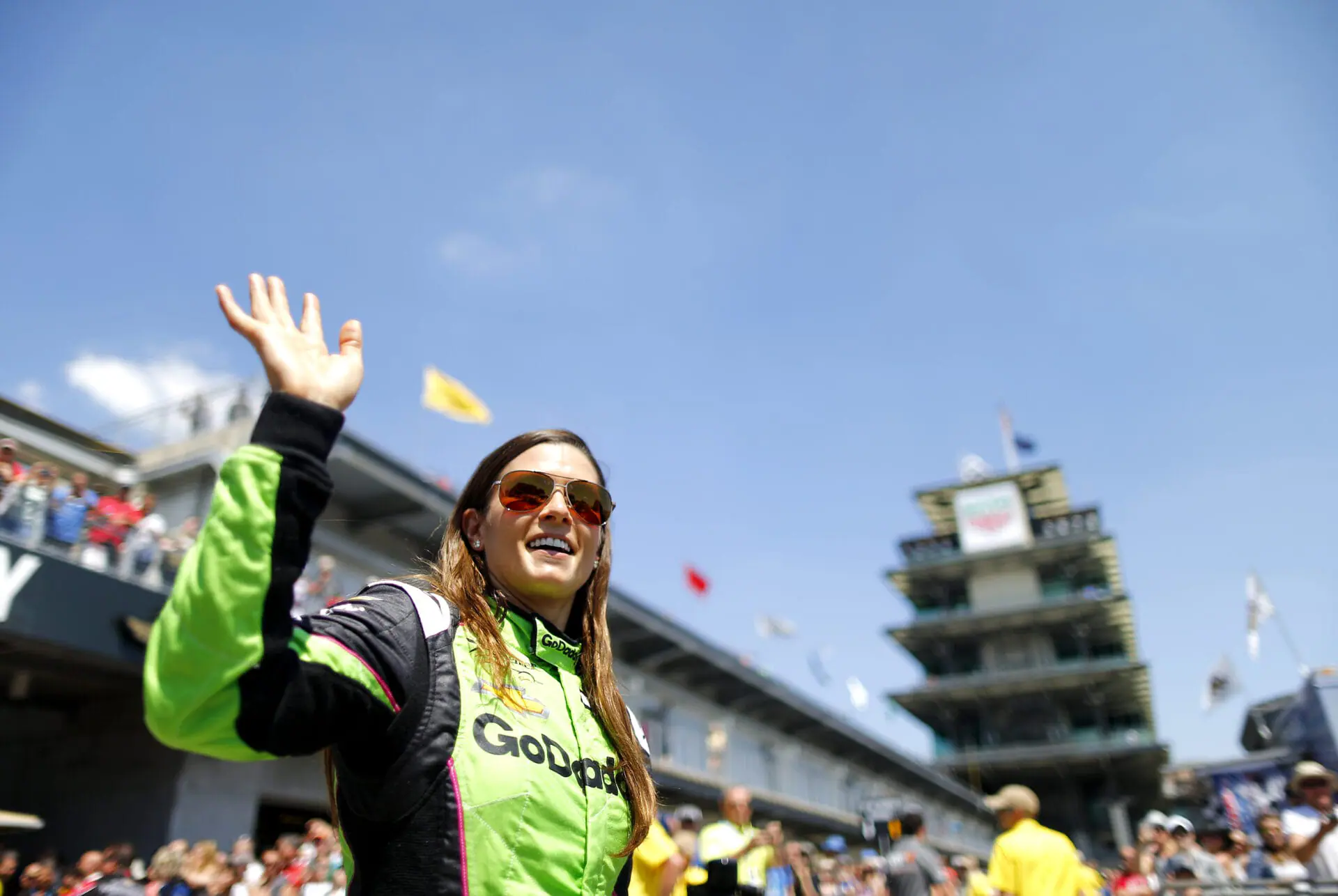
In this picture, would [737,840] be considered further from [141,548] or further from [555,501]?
[141,548]

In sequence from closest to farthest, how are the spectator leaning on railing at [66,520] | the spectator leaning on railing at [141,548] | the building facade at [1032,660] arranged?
the spectator leaning on railing at [66,520] < the spectator leaning on railing at [141,548] < the building facade at [1032,660]

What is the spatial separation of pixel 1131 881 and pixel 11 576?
13.1 meters

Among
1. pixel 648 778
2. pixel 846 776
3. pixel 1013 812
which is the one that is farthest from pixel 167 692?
pixel 846 776

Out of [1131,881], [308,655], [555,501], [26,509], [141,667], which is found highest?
[26,509]

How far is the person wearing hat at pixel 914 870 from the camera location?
23.4 feet

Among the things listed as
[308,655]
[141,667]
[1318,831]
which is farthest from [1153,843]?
[141,667]

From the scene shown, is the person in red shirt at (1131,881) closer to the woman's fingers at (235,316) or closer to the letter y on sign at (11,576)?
the woman's fingers at (235,316)

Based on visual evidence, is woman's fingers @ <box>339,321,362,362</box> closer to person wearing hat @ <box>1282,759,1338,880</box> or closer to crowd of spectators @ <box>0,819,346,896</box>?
person wearing hat @ <box>1282,759,1338,880</box>

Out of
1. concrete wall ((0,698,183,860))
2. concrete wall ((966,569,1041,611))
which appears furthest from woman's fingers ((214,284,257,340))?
concrete wall ((966,569,1041,611))

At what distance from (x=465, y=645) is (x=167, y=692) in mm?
567

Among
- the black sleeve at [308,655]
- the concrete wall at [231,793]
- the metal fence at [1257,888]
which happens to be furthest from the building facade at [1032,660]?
the black sleeve at [308,655]

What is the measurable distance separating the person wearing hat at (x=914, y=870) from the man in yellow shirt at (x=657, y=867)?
3.39 m

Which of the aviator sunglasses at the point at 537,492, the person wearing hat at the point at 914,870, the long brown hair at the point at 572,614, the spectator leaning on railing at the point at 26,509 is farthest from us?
→ the spectator leaning on railing at the point at 26,509

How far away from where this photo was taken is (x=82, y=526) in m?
11.3
